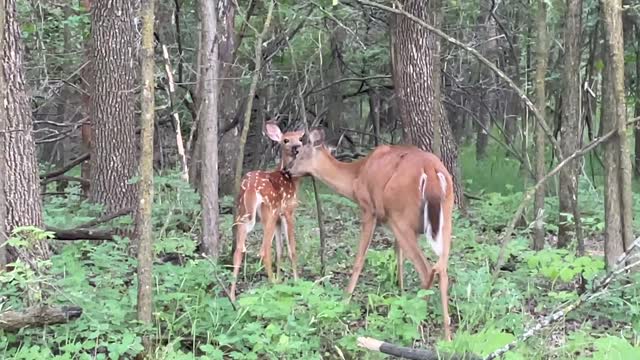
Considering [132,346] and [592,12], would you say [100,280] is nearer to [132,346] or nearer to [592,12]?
[132,346]

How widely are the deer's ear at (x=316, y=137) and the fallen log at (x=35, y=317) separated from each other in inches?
113

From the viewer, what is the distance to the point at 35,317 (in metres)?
4.75

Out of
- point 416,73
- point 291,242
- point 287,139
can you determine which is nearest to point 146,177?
point 291,242

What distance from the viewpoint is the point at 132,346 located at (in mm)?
4676

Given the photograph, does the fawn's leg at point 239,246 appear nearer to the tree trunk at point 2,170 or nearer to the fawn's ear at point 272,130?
the fawn's ear at point 272,130

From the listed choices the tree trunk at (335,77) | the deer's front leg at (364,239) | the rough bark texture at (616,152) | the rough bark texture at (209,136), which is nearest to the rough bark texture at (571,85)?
the rough bark texture at (616,152)

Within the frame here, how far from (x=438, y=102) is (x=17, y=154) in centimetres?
469

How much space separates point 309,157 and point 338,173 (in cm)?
32

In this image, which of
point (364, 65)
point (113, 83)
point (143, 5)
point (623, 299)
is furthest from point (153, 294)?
point (364, 65)

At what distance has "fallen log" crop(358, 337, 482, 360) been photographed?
14.7 ft

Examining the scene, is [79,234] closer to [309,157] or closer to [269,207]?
[269,207]

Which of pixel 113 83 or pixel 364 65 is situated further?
pixel 364 65

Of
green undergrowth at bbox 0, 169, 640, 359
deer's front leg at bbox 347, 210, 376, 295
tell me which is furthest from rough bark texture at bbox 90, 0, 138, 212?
deer's front leg at bbox 347, 210, 376, 295

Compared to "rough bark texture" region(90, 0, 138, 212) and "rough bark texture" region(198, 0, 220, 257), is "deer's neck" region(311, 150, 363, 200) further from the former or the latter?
"rough bark texture" region(90, 0, 138, 212)
